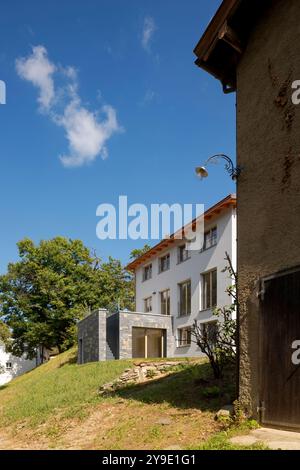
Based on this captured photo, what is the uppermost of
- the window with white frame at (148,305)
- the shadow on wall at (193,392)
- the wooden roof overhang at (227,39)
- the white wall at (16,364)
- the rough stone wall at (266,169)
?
the wooden roof overhang at (227,39)

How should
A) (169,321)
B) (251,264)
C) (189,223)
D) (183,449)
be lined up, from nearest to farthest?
(183,449) → (251,264) → (189,223) → (169,321)

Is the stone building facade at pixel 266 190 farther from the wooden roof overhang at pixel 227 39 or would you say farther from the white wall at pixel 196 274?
the white wall at pixel 196 274

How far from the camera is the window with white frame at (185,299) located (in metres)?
27.6

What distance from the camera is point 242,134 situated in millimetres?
8828

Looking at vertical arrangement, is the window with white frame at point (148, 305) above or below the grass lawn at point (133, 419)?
above

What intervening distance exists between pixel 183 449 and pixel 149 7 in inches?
421

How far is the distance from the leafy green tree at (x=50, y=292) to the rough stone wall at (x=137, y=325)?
47.1 ft

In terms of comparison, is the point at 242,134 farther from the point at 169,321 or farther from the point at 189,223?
the point at 169,321

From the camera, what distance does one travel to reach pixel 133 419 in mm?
9594

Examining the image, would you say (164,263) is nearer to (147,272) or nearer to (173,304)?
(147,272)

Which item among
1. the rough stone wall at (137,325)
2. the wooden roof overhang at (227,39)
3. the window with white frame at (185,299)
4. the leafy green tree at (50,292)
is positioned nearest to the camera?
the wooden roof overhang at (227,39)

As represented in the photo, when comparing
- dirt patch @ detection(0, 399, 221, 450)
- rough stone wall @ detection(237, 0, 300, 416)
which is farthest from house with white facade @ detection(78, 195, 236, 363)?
rough stone wall @ detection(237, 0, 300, 416)

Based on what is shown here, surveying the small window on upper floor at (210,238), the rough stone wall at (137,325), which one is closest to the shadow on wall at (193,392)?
the small window on upper floor at (210,238)
